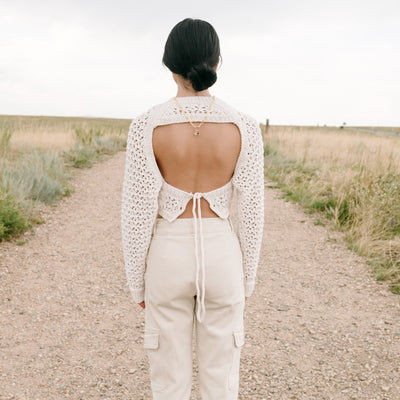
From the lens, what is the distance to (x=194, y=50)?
4.84ft

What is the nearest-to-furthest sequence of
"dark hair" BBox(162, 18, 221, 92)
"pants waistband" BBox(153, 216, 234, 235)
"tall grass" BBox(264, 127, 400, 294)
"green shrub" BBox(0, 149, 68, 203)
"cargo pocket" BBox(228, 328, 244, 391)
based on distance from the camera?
"dark hair" BBox(162, 18, 221, 92) < "pants waistband" BBox(153, 216, 234, 235) < "cargo pocket" BBox(228, 328, 244, 391) < "tall grass" BBox(264, 127, 400, 294) < "green shrub" BBox(0, 149, 68, 203)

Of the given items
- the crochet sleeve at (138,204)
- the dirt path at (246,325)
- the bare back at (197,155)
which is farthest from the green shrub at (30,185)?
the bare back at (197,155)

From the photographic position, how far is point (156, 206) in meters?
1.62

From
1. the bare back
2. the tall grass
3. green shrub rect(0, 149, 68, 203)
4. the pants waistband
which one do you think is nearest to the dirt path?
the tall grass

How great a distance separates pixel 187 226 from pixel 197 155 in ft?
0.95

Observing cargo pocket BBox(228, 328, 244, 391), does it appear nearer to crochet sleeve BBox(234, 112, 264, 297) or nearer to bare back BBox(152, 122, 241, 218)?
crochet sleeve BBox(234, 112, 264, 297)

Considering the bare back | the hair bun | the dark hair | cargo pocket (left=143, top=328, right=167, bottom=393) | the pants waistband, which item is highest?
the dark hair

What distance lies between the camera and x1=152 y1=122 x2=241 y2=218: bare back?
4.90 ft

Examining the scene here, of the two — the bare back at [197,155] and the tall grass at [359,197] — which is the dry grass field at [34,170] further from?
the tall grass at [359,197]

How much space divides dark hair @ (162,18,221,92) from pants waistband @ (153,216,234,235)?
0.53 metres

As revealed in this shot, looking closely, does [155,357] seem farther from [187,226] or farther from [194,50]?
[194,50]

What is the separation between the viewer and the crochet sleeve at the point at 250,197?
162 cm

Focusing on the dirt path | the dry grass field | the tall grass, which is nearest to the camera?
the dirt path

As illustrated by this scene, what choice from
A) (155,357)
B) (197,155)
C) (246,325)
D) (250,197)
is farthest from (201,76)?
(246,325)
